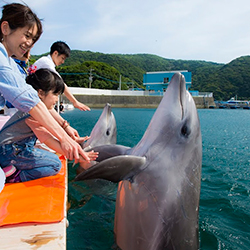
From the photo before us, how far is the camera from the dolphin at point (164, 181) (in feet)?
8.04

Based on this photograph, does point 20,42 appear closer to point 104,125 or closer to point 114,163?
point 114,163

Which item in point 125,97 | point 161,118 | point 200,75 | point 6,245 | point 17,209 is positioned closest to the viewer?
point 6,245

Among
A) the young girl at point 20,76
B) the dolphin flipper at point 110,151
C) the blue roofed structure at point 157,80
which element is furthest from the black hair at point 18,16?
the blue roofed structure at point 157,80

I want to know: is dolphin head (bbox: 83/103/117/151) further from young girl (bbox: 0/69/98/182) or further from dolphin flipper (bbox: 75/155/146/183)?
dolphin flipper (bbox: 75/155/146/183)

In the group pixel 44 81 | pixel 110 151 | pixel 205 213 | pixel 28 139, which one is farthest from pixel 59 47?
pixel 205 213

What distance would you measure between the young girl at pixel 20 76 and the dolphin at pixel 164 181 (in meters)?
0.49

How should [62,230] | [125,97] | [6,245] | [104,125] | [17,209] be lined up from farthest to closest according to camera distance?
[125,97] < [104,125] < [17,209] < [62,230] < [6,245]

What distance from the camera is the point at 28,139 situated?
3.01 m

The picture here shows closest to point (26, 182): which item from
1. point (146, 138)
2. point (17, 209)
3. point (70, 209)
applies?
point (17, 209)

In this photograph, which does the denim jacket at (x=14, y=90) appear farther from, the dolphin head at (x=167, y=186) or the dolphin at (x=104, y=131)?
the dolphin at (x=104, y=131)

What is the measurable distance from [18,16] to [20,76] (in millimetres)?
610

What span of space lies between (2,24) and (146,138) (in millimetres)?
1878

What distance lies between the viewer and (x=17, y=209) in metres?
2.14

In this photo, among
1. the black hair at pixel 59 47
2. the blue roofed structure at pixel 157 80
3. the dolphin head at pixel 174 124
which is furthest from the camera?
the blue roofed structure at pixel 157 80
